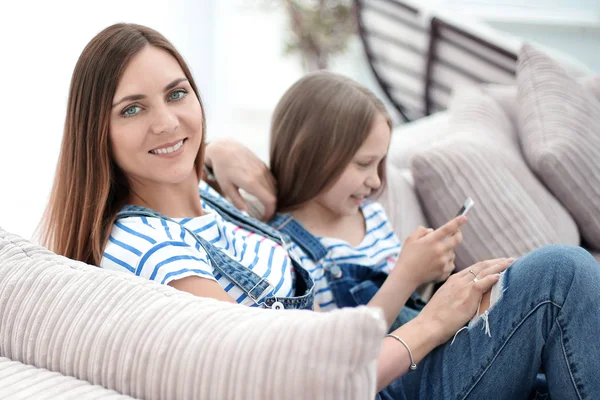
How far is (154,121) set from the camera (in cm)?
106

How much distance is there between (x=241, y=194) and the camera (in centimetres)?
149

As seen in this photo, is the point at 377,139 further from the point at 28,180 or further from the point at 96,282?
the point at 28,180

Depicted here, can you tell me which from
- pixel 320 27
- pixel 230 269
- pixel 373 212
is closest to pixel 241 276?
pixel 230 269

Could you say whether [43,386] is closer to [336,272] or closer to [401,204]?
[336,272]

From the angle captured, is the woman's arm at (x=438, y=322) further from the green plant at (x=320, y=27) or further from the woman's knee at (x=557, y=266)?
the green plant at (x=320, y=27)

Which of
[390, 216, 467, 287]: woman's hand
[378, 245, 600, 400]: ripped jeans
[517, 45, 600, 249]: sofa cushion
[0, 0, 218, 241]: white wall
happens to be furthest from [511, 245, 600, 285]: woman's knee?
[0, 0, 218, 241]: white wall

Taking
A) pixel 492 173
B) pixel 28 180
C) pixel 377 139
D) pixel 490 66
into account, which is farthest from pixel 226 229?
pixel 490 66

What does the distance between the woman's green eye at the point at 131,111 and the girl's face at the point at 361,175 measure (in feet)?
1.49

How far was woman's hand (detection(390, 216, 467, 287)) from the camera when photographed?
1288 millimetres

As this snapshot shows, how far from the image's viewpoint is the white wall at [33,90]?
80.7 inches

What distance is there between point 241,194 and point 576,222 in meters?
0.92

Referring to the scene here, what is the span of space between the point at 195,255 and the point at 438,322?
39cm

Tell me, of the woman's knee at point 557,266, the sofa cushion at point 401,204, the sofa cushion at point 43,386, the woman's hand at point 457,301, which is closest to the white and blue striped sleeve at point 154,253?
the sofa cushion at point 43,386

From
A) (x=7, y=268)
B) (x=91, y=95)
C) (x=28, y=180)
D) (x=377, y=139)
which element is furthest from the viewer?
(x=28, y=180)
